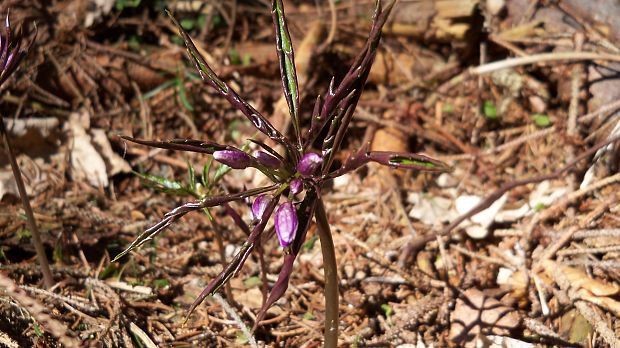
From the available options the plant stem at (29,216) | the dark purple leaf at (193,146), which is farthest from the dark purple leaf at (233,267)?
the plant stem at (29,216)

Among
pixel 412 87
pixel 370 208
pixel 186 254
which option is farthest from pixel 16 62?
pixel 412 87

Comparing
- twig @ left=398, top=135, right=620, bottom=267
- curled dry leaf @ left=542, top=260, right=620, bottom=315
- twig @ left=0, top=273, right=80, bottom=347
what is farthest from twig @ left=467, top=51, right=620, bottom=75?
twig @ left=0, top=273, right=80, bottom=347

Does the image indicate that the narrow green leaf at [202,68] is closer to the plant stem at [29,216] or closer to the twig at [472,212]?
the plant stem at [29,216]

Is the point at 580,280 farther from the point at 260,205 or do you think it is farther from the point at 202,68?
the point at 202,68

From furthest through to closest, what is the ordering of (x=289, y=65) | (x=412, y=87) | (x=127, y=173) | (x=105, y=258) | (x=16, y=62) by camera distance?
(x=412, y=87), (x=127, y=173), (x=105, y=258), (x=16, y=62), (x=289, y=65)

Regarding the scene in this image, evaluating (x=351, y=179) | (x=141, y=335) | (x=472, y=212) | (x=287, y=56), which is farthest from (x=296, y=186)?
(x=351, y=179)

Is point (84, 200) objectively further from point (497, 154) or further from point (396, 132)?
point (497, 154)
